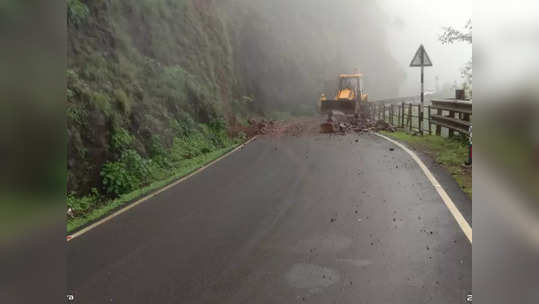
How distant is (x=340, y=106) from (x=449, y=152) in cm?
1721

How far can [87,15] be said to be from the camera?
1338 cm

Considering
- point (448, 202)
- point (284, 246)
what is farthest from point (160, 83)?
point (284, 246)

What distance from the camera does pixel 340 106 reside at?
29.6 metres

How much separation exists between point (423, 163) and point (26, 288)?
10703 mm

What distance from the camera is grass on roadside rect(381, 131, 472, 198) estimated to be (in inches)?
371

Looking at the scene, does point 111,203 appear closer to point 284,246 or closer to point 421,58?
point 284,246

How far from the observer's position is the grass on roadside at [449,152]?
942cm

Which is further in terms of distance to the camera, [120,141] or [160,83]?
[160,83]

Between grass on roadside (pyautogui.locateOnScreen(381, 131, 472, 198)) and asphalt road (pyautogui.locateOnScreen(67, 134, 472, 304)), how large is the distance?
0.97 feet

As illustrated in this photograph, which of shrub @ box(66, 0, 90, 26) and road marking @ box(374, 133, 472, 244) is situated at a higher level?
shrub @ box(66, 0, 90, 26)

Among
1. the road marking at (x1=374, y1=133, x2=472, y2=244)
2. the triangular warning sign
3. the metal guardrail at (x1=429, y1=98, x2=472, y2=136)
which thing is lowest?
the road marking at (x1=374, y1=133, x2=472, y2=244)

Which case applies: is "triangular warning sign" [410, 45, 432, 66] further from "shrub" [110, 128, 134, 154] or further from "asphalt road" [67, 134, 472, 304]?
"shrub" [110, 128, 134, 154]

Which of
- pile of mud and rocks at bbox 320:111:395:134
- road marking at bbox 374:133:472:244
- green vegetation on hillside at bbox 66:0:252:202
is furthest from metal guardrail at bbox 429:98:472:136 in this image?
green vegetation on hillside at bbox 66:0:252:202

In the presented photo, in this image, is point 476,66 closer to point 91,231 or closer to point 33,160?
point 33,160
